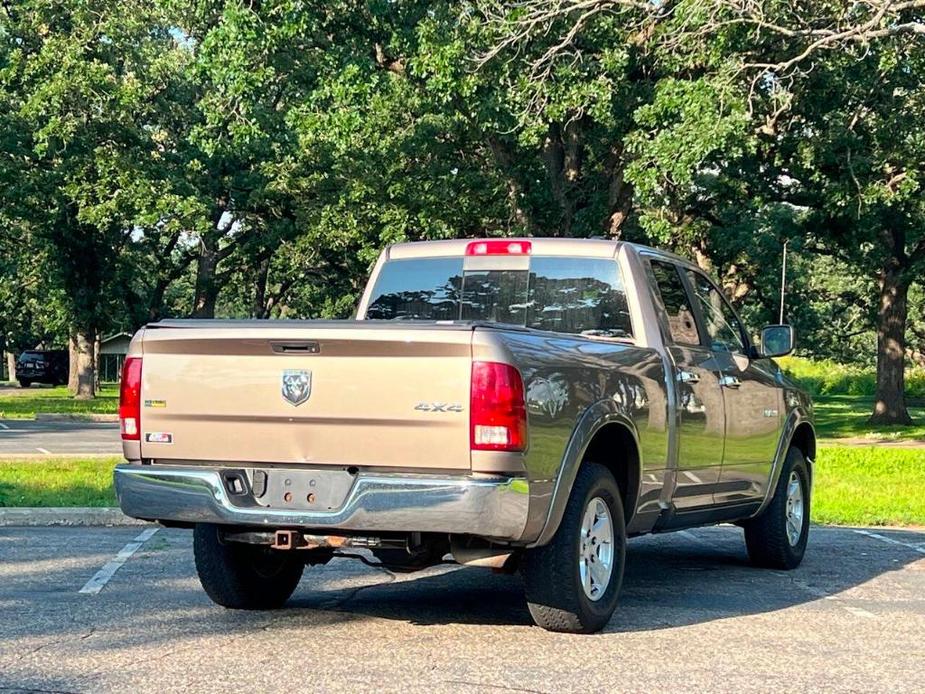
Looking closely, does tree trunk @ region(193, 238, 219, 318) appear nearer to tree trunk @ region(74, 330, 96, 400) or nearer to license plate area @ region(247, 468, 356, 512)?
tree trunk @ region(74, 330, 96, 400)

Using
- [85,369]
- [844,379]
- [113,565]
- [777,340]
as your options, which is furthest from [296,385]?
[844,379]

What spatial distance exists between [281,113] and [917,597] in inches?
952

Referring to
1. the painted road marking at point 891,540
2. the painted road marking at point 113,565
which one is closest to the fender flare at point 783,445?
the painted road marking at point 891,540

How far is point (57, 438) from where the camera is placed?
24.4 metres

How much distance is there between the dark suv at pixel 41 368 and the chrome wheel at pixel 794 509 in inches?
2813

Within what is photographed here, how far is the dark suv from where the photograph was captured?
77062 mm

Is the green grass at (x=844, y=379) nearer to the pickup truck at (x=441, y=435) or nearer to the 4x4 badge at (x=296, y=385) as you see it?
the pickup truck at (x=441, y=435)

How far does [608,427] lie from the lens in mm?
7309

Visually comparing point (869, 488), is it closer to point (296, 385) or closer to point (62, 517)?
point (62, 517)

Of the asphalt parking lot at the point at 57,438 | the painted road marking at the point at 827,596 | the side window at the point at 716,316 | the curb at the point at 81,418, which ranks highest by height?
the side window at the point at 716,316

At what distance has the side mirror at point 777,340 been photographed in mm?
9258

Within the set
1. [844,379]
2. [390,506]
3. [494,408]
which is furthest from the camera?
[844,379]

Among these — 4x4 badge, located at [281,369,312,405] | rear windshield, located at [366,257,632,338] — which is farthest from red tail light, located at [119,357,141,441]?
rear windshield, located at [366,257,632,338]

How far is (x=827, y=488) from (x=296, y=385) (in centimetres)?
1077
